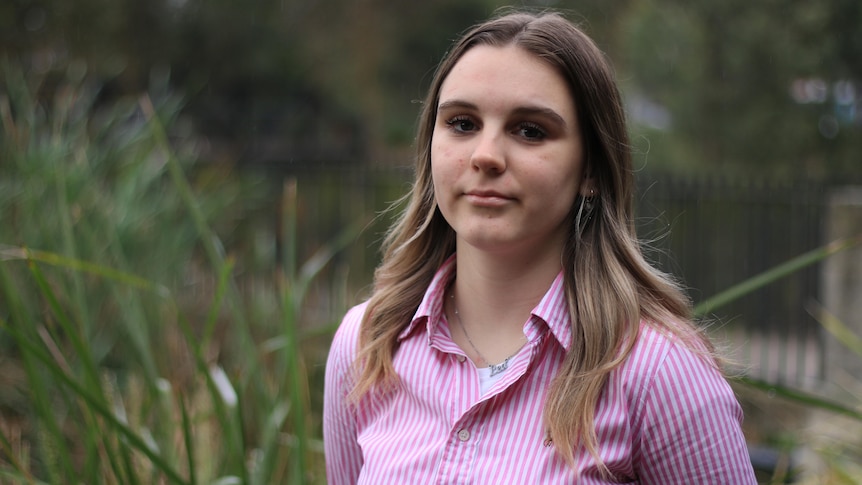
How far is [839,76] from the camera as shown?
801 centimetres

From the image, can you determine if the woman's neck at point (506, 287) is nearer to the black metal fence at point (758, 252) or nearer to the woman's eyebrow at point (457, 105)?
the woman's eyebrow at point (457, 105)

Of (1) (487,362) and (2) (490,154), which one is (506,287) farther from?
(2) (490,154)

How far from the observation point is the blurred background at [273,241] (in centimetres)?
227

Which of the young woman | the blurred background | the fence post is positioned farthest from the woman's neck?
the fence post

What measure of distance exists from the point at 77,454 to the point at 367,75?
17654mm

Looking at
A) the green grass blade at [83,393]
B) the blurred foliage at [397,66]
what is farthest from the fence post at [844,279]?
the green grass blade at [83,393]

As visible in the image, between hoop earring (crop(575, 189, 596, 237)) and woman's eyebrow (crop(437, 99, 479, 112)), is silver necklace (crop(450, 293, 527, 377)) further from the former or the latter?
woman's eyebrow (crop(437, 99, 479, 112))

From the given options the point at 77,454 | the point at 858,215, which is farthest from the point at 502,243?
the point at 858,215

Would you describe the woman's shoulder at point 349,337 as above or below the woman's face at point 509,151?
below

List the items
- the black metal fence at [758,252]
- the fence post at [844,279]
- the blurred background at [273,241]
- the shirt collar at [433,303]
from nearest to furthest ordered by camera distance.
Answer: the shirt collar at [433,303] → the blurred background at [273,241] → the fence post at [844,279] → the black metal fence at [758,252]

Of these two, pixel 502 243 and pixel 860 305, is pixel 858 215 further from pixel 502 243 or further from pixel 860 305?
pixel 502 243

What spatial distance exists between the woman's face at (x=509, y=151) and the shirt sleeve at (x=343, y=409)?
15.1 inches

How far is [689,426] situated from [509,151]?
0.48m

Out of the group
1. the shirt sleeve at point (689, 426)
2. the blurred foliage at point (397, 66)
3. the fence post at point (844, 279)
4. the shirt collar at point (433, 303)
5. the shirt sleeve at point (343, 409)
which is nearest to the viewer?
the shirt sleeve at point (689, 426)
